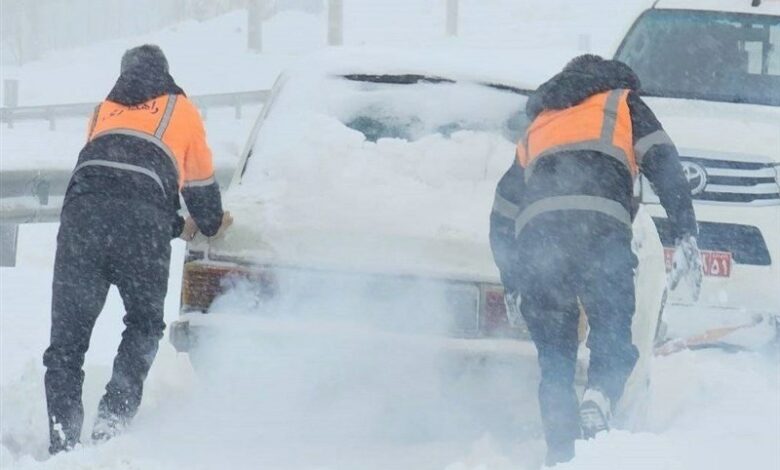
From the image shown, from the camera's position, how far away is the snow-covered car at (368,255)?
470 centimetres

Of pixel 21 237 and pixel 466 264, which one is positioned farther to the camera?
pixel 21 237

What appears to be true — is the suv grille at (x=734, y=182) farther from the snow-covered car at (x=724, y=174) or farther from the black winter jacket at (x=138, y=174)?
the black winter jacket at (x=138, y=174)

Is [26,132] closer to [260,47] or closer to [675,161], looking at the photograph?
[260,47]

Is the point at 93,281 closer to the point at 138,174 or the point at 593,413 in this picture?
the point at 138,174

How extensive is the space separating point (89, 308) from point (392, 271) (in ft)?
3.83

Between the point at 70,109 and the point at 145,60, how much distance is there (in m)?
18.7

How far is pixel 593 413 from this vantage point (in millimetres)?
4395

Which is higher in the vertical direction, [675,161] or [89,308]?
[675,161]

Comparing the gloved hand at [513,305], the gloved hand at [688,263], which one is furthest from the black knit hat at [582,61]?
the gloved hand at [513,305]

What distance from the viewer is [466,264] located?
4.73 meters

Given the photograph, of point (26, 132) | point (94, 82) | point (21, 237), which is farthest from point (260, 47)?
point (21, 237)

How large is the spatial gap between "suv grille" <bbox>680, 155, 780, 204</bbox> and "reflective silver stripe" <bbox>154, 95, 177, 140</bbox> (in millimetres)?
2764

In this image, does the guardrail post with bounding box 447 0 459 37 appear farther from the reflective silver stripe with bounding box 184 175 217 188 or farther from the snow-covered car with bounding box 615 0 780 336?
the reflective silver stripe with bounding box 184 175 217 188

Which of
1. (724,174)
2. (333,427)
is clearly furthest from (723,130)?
(333,427)
